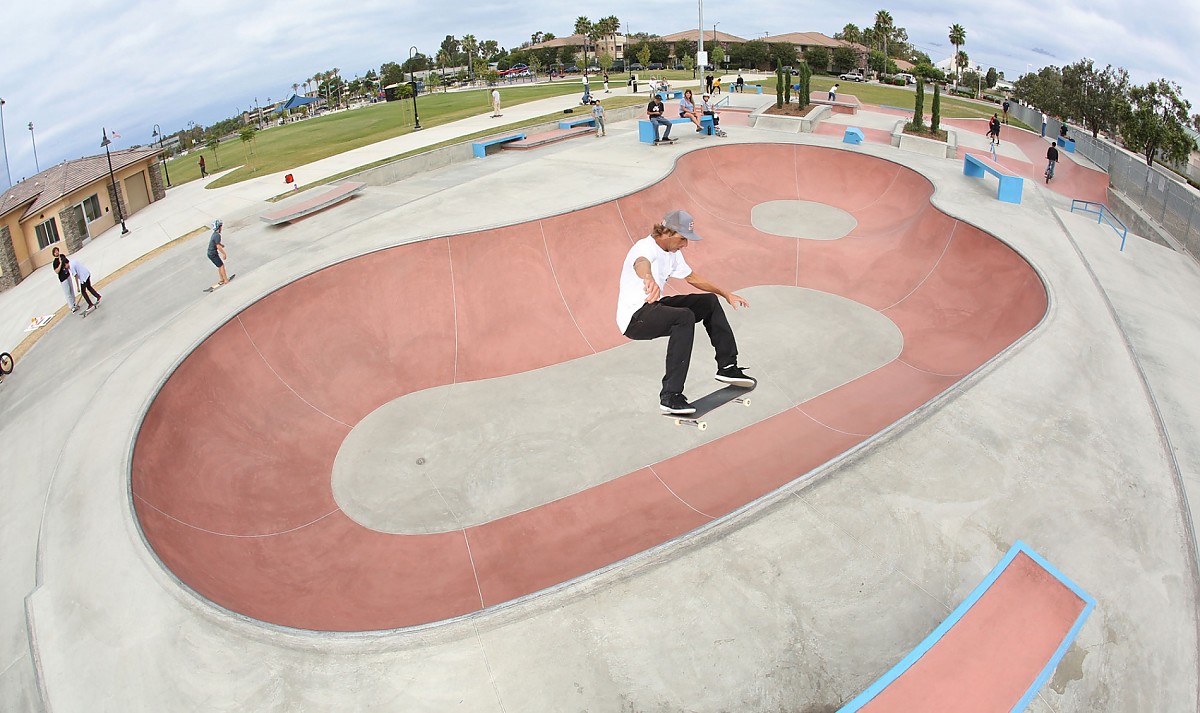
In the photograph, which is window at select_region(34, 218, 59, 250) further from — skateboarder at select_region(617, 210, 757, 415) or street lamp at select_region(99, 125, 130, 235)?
skateboarder at select_region(617, 210, 757, 415)

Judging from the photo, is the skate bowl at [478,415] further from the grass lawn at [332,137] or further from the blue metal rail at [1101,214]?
the grass lawn at [332,137]

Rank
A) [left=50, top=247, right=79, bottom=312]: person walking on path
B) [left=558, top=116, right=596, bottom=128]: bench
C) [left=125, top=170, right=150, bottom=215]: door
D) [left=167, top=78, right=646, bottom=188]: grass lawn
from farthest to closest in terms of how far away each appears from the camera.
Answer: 1. [left=558, top=116, right=596, bottom=128]: bench
2. [left=167, top=78, right=646, bottom=188]: grass lawn
3. [left=125, top=170, right=150, bottom=215]: door
4. [left=50, top=247, right=79, bottom=312]: person walking on path

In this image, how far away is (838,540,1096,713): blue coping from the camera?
3627 millimetres

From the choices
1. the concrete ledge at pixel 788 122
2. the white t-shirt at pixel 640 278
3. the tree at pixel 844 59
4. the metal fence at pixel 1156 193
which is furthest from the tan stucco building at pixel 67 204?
the tree at pixel 844 59

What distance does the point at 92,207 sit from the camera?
19047 millimetres

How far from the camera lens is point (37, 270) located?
1625 centimetres

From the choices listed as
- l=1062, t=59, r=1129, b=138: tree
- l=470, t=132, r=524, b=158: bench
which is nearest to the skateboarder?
l=470, t=132, r=524, b=158: bench

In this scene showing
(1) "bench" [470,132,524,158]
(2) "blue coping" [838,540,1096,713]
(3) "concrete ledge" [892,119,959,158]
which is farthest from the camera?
(1) "bench" [470,132,524,158]

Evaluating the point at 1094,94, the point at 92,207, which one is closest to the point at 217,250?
the point at 92,207

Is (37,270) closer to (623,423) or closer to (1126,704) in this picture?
(623,423)

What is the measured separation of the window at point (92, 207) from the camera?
18672 millimetres

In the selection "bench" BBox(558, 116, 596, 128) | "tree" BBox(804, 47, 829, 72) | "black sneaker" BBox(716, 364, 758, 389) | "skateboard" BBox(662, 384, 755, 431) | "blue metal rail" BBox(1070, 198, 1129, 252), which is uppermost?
"tree" BBox(804, 47, 829, 72)

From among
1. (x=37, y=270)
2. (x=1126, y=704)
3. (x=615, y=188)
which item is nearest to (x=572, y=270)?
(x=615, y=188)

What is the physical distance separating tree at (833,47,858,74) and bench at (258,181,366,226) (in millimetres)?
74468
